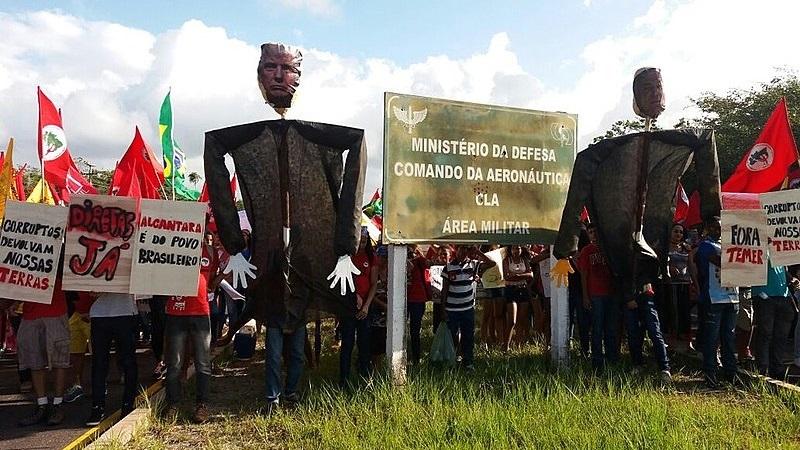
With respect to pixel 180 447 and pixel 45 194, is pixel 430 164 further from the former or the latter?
pixel 45 194

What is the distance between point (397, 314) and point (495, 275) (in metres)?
2.42

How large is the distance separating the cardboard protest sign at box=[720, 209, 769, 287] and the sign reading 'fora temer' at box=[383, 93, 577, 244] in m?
1.58

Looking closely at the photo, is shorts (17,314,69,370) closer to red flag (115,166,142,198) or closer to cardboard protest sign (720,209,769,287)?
red flag (115,166,142,198)

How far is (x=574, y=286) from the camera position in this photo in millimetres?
7996

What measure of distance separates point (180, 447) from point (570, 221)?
386 cm

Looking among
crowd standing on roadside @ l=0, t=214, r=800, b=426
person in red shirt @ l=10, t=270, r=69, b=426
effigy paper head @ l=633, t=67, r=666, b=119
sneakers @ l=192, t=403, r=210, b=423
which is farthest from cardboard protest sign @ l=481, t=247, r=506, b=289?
person in red shirt @ l=10, t=270, r=69, b=426

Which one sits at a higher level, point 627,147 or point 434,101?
point 434,101

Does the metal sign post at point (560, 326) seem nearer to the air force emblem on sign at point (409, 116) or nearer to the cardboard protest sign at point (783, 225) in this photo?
the cardboard protest sign at point (783, 225)

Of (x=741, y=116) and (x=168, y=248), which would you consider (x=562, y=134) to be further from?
(x=741, y=116)

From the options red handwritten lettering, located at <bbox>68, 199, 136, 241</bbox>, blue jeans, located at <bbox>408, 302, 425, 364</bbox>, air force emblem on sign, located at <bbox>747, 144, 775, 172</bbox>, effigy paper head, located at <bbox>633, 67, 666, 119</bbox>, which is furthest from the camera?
air force emblem on sign, located at <bbox>747, 144, 775, 172</bbox>

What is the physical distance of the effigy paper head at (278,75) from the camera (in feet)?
18.0

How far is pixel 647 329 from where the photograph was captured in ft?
19.9

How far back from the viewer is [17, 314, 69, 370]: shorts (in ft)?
17.0

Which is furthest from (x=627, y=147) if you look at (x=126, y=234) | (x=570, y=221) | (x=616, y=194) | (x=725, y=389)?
Answer: (x=126, y=234)
